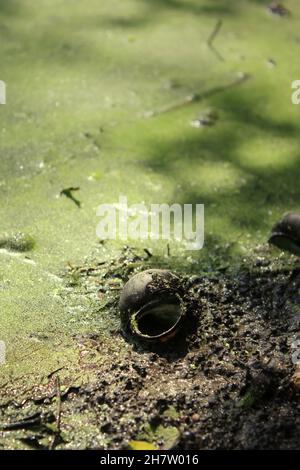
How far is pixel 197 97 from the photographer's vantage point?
120 inches

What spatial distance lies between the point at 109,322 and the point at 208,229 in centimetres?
58

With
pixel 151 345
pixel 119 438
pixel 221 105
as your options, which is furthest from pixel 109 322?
pixel 221 105

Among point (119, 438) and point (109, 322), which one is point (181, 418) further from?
point (109, 322)

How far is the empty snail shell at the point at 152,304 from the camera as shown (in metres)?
1.90

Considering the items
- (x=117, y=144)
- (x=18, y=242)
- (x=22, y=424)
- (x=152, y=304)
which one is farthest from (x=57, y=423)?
(x=117, y=144)

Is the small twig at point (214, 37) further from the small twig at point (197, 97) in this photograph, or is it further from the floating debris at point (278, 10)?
the floating debris at point (278, 10)

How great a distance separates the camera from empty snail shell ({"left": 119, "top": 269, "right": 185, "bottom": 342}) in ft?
6.23

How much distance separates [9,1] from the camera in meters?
3.69

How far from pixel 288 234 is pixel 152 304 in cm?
61

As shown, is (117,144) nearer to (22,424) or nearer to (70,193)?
(70,193)

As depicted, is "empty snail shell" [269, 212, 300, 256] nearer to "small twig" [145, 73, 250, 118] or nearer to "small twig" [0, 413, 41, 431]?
"small twig" [145, 73, 250, 118]

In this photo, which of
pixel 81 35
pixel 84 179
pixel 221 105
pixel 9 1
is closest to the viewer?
pixel 84 179

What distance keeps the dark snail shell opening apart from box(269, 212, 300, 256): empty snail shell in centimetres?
Answer: 53

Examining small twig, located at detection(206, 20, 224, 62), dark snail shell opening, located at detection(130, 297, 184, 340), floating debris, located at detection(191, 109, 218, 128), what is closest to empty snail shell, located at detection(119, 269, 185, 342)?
dark snail shell opening, located at detection(130, 297, 184, 340)
